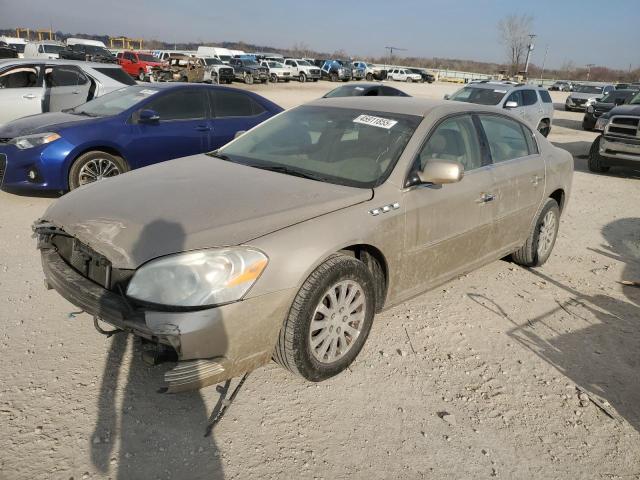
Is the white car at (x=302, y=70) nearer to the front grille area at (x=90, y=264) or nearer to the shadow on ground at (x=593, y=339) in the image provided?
the shadow on ground at (x=593, y=339)

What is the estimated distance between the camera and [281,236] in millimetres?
2607

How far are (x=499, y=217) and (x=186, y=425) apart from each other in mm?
2841

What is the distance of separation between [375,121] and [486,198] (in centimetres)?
105

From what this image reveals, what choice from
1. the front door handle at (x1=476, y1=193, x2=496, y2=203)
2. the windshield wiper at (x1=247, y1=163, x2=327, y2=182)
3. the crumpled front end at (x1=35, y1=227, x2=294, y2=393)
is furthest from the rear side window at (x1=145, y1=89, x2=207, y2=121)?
the front door handle at (x1=476, y1=193, x2=496, y2=203)

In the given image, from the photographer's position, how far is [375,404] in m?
2.83

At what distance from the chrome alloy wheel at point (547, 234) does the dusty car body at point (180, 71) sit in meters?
27.0

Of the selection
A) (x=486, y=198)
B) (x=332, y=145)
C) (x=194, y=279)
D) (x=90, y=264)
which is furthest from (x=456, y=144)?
(x=90, y=264)

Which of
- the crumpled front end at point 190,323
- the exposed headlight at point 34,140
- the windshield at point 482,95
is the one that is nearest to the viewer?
the crumpled front end at point 190,323

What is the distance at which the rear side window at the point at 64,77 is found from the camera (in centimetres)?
909

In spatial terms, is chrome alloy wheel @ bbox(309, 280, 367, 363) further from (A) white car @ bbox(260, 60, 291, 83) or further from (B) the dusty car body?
(A) white car @ bbox(260, 60, 291, 83)

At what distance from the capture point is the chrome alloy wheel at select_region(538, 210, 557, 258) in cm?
482

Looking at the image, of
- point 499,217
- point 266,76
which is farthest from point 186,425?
point 266,76

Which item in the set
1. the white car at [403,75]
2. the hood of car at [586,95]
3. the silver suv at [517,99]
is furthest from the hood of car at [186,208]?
the white car at [403,75]

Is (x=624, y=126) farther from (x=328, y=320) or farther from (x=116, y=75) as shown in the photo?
(x=116, y=75)
